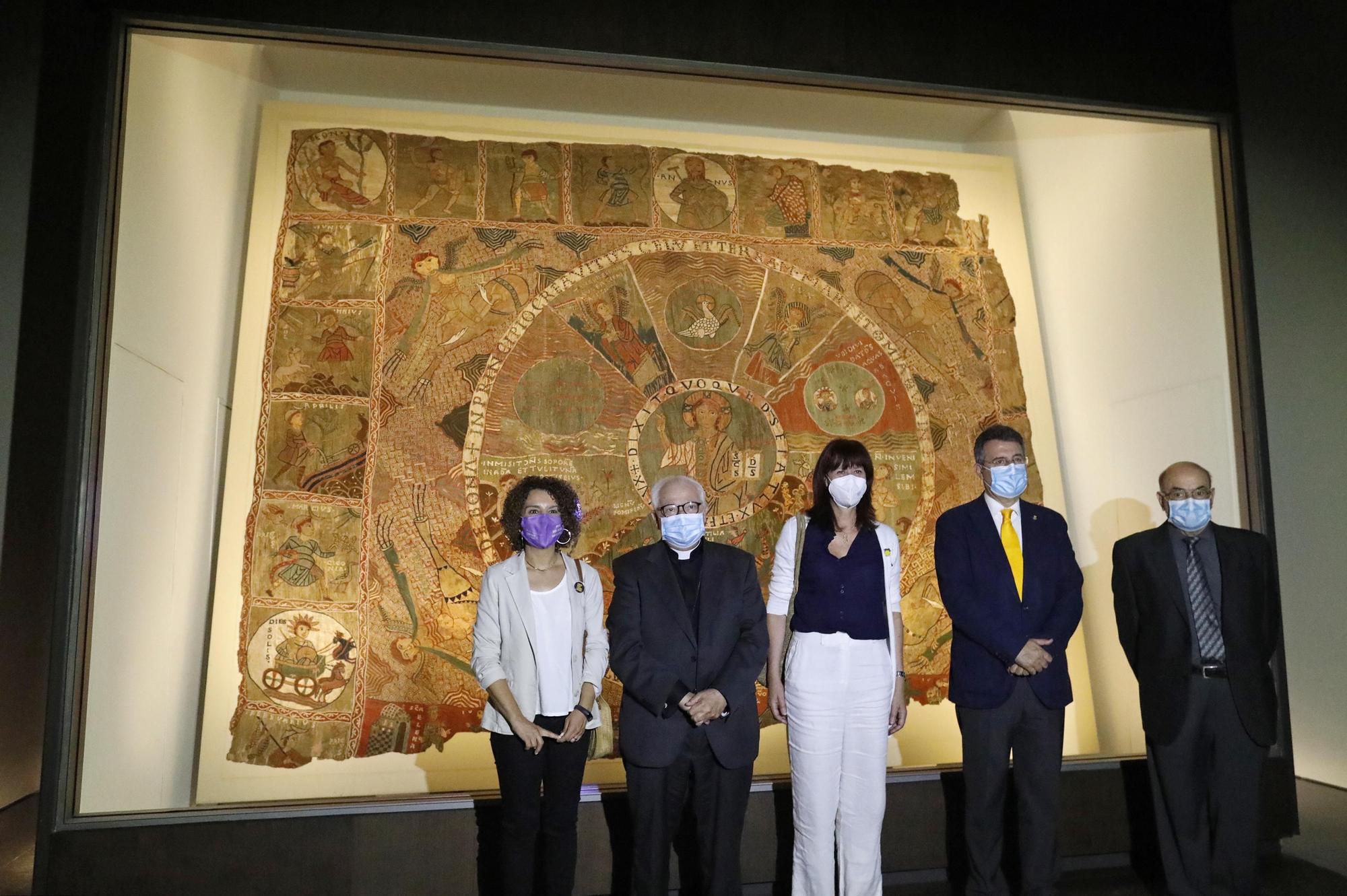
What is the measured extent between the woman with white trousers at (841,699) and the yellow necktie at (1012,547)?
621mm

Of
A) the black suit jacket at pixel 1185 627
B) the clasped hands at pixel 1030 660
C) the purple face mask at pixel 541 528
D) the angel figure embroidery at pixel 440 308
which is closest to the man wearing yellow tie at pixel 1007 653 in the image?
the clasped hands at pixel 1030 660

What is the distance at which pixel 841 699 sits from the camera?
14.1 feet

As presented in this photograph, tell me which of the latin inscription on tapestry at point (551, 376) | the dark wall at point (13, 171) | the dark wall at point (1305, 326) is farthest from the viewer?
the dark wall at point (1305, 326)

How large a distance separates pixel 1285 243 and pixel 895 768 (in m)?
3.98

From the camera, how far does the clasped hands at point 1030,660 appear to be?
451 centimetres

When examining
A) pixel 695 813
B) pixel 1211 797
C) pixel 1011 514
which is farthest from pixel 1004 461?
pixel 695 813

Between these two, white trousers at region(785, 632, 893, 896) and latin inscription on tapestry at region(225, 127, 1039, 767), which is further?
latin inscription on tapestry at region(225, 127, 1039, 767)

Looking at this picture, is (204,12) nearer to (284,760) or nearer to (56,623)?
(56,623)

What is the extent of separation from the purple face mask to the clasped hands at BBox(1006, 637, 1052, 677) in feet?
6.62

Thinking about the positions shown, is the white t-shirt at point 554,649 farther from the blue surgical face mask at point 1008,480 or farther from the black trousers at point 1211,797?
the black trousers at point 1211,797

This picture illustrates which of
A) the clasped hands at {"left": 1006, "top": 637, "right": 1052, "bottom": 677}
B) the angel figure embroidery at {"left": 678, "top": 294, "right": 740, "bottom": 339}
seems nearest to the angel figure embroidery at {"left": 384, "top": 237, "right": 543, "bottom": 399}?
the angel figure embroidery at {"left": 678, "top": 294, "right": 740, "bottom": 339}

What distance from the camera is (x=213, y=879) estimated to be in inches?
190

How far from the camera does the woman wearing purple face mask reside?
420cm

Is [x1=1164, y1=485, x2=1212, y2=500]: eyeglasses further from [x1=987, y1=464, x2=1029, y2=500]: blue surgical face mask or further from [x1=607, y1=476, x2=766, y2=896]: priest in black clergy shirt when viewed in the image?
[x1=607, y1=476, x2=766, y2=896]: priest in black clergy shirt
